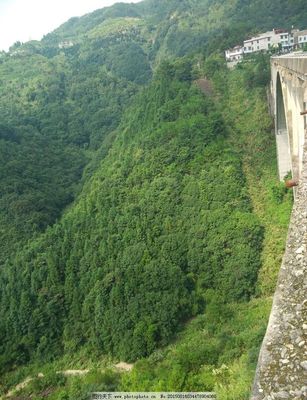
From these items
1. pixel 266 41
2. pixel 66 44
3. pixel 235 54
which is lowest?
pixel 235 54

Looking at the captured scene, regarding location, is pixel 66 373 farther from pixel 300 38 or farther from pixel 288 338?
pixel 300 38

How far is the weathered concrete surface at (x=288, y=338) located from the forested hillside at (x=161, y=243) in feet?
37.6

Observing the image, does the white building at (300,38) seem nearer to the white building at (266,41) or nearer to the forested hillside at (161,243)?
the white building at (266,41)

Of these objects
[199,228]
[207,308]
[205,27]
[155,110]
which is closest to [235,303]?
[207,308]

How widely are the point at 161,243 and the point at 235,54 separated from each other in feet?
115

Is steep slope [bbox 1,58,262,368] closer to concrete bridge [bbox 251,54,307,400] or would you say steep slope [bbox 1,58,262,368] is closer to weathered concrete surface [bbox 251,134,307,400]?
concrete bridge [bbox 251,54,307,400]

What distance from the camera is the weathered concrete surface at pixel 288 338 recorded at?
4.31 m

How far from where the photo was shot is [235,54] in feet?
183

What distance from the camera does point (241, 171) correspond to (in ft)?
117

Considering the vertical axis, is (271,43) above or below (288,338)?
above

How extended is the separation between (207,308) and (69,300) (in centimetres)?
1223

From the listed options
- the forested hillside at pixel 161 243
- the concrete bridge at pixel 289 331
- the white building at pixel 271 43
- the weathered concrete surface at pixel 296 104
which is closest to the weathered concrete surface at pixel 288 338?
the concrete bridge at pixel 289 331

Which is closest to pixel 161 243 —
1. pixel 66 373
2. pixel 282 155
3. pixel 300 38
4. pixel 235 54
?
pixel 66 373

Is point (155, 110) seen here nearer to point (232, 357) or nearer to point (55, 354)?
point (55, 354)
